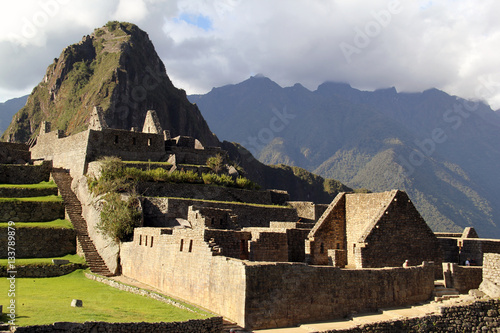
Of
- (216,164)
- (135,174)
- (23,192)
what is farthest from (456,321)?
(23,192)

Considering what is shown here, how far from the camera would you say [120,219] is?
977 inches

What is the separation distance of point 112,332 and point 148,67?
4449 inches

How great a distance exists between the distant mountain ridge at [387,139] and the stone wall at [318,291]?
41.7 metres

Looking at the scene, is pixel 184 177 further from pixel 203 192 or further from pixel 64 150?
pixel 64 150

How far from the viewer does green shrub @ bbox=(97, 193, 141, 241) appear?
24.8 meters

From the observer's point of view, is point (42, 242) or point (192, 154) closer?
point (42, 242)

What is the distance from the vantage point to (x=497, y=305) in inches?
746

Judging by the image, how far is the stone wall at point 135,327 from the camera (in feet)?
40.7

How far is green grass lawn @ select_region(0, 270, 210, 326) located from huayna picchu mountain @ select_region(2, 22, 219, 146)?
260 ft

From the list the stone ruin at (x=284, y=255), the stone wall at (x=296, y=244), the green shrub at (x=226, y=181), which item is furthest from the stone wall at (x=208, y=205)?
the stone wall at (x=296, y=244)

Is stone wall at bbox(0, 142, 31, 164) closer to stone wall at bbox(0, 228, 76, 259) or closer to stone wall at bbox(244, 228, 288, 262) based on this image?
stone wall at bbox(0, 228, 76, 259)

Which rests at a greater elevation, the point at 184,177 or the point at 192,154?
the point at 192,154

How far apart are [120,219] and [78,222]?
15.0 ft

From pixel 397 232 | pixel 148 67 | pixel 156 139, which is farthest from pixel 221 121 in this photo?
pixel 397 232
